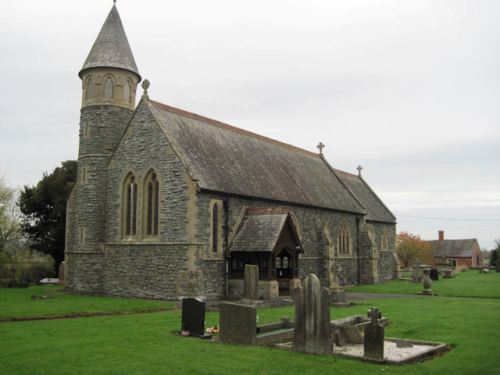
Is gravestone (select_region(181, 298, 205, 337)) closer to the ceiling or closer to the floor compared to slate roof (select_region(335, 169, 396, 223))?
closer to the floor

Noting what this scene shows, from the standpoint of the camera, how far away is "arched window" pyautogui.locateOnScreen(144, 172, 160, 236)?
995 inches

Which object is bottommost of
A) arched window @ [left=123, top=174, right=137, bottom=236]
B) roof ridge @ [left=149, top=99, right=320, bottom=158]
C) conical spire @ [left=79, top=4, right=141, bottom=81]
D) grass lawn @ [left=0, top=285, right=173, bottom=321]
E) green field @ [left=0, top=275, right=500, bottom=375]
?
grass lawn @ [left=0, top=285, right=173, bottom=321]

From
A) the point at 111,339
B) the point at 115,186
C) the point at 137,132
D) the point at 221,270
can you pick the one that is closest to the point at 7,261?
the point at 115,186

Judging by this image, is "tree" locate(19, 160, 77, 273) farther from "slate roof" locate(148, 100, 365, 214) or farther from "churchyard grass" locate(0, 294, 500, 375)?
"churchyard grass" locate(0, 294, 500, 375)

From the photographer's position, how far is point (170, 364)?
1028 cm

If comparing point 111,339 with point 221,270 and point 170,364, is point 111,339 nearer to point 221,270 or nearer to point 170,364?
point 170,364

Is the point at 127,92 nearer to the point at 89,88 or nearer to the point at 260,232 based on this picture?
the point at 89,88

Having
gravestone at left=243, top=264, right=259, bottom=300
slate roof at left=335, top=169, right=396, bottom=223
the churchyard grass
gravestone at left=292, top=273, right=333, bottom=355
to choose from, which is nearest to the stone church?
gravestone at left=243, top=264, right=259, bottom=300

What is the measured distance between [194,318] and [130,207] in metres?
13.9

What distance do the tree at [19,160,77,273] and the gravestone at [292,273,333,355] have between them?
108 feet

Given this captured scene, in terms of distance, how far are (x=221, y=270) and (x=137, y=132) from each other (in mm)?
8441

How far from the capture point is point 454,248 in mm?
89125

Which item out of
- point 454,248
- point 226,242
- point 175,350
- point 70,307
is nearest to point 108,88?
point 226,242

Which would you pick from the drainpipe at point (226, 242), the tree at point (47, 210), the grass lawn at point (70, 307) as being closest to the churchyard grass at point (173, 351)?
the grass lawn at point (70, 307)
